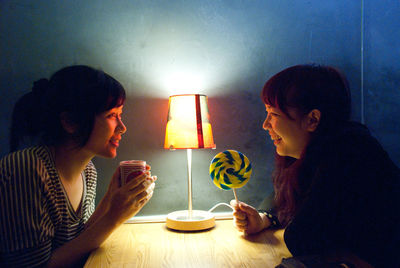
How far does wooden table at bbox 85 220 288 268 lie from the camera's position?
122 centimetres

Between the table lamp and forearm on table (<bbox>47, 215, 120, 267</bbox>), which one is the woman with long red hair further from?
forearm on table (<bbox>47, 215, 120, 267</bbox>)

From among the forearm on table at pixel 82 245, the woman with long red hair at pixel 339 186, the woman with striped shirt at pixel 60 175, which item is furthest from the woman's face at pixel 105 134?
the woman with long red hair at pixel 339 186

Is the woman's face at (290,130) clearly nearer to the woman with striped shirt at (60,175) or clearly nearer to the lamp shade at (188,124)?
the lamp shade at (188,124)

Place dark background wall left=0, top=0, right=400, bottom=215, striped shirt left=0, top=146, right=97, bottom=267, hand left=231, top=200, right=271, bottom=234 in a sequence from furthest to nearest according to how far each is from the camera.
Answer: dark background wall left=0, top=0, right=400, bottom=215 → hand left=231, top=200, right=271, bottom=234 → striped shirt left=0, top=146, right=97, bottom=267

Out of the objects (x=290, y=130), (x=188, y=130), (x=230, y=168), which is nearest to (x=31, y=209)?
(x=188, y=130)

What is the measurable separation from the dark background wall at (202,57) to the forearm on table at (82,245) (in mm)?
552

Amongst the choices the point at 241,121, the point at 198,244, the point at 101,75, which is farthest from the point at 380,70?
the point at 101,75

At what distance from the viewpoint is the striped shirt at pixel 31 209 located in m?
1.13

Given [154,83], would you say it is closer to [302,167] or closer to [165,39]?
[165,39]

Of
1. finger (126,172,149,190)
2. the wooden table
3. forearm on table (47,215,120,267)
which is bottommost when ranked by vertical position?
the wooden table

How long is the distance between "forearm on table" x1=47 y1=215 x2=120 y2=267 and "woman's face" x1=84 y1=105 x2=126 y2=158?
314 mm

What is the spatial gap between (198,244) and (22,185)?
786mm

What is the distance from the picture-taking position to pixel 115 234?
1599mm

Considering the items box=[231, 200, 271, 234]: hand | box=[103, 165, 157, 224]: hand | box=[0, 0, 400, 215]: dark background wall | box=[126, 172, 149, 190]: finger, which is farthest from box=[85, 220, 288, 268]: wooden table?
box=[0, 0, 400, 215]: dark background wall
